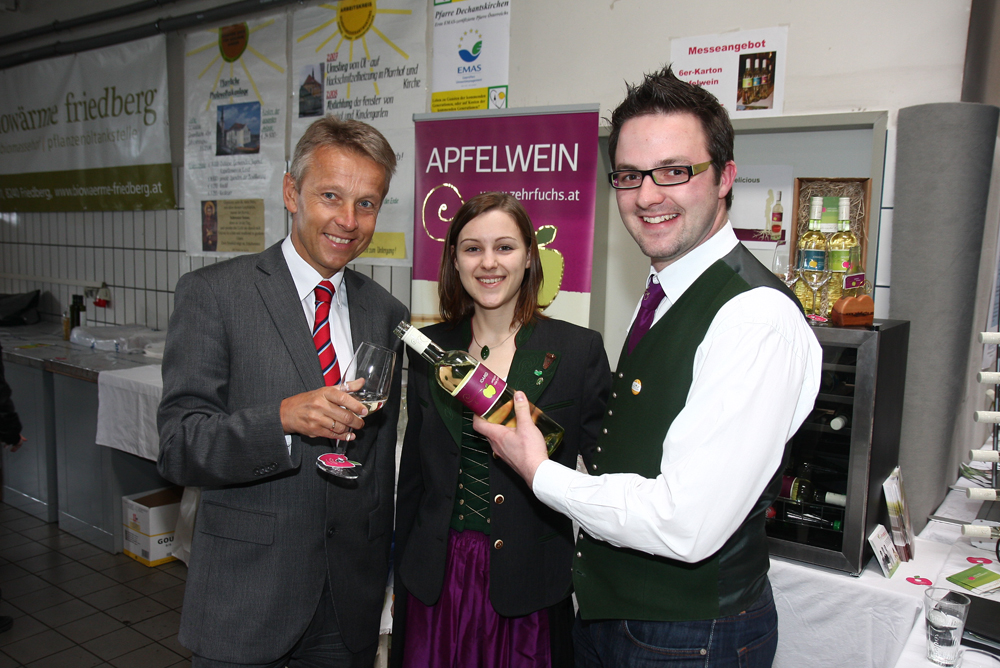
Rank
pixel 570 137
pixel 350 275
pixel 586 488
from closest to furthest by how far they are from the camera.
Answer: pixel 586 488 → pixel 350 275 → pixel 570 137

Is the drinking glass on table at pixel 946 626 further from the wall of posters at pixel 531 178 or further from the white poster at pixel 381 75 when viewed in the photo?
the white poster at pixel 381 75

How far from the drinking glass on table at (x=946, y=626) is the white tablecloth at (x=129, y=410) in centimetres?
335

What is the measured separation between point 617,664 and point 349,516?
25.9 inches

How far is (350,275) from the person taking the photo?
1.71 metres

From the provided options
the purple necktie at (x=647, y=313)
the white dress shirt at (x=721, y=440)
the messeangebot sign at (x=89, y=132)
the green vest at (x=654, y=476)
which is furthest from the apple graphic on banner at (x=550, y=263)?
the messeangebot sign at (x=89, y=132)

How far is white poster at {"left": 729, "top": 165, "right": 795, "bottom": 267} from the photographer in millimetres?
2600

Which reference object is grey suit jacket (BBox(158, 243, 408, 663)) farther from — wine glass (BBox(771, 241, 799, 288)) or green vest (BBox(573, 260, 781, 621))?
wine glass (BBox(771, 241, 799, 288))

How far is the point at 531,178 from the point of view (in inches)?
113

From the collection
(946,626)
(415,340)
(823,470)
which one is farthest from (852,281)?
(415,340)

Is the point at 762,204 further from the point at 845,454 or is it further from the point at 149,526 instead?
the point at 149,526

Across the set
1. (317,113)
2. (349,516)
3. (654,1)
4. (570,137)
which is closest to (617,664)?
(349,516)

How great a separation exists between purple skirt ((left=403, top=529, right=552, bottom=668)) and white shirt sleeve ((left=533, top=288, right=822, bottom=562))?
1.95 ft

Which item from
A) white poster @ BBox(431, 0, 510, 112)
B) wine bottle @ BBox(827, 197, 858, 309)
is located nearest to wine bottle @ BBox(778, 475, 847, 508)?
wine bottle @ BBox(827, 197, 858, 309)

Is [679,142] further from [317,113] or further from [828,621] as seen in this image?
[317,113]
